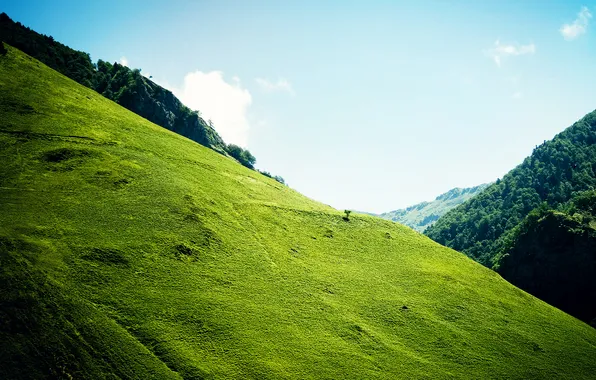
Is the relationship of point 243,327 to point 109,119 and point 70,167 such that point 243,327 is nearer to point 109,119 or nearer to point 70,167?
point 70,167

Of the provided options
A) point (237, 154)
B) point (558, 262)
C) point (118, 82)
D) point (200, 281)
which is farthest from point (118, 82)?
point (558, 262)

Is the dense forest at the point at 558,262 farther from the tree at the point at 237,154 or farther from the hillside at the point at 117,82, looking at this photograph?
the hillside at the point at 117,82

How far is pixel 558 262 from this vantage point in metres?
95.2

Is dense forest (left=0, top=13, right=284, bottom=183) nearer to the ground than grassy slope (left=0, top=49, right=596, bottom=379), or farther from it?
farther from it

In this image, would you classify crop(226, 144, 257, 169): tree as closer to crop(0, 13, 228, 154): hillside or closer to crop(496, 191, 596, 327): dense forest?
crop(0, 13, 228, 154): hillside

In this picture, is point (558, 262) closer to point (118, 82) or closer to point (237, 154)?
point (237, 154)

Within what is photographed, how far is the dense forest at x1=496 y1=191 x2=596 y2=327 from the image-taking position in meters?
89.3

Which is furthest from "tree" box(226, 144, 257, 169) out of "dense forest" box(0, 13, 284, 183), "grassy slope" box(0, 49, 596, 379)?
"grassy slope" box(0, 49, 596, 379)

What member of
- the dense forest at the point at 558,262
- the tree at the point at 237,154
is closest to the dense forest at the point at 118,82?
the tree at the point at 237,154

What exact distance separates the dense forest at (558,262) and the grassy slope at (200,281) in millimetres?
38979

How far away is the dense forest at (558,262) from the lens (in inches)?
3516

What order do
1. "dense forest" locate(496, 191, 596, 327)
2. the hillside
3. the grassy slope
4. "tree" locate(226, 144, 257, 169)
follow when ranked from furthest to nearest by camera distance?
"tree" locate(226, 144, 257, 169), the hillside, "dense forest" locate(496, 191, 596, 327), the grassy slope

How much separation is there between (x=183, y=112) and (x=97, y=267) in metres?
122

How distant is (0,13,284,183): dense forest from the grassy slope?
1748 inches
